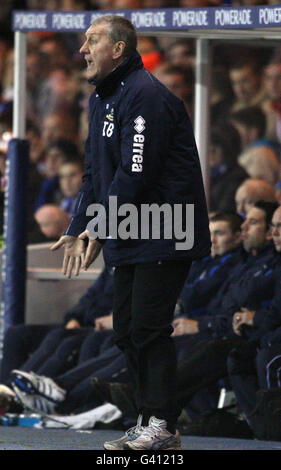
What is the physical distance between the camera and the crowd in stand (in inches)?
272

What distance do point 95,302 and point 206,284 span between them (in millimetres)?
1158

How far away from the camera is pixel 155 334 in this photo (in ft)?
16.8

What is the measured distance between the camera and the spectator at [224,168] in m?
Answer: 9.23

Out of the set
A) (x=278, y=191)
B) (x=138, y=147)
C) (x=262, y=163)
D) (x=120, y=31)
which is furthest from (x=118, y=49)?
(x=262, y=163)

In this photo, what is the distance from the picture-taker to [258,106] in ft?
32.3

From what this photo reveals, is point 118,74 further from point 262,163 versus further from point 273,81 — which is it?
point 273,81

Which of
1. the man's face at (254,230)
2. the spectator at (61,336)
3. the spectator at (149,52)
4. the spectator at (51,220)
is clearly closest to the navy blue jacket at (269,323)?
the man's face at (254,230)

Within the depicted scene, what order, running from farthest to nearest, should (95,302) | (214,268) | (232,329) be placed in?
(95,302)
(214,268)
(232,329)

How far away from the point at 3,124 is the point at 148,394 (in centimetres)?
726

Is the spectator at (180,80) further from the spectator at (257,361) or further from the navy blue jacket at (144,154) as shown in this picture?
the navy blue jacket at (144,154)

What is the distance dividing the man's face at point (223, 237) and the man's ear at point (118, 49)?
263 centimetres

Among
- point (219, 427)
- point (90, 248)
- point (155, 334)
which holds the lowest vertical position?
point (219, 427)

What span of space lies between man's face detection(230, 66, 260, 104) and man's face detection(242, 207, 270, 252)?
102 inches

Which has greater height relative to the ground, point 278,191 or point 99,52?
point 99,52
